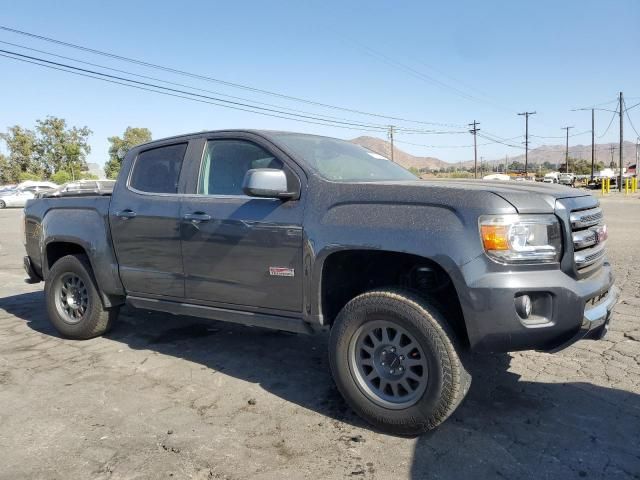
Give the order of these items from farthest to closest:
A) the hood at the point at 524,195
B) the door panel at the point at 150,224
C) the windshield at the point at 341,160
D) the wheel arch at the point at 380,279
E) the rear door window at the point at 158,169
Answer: the rear door window at the point at 158,169 → the door panel at the point at 150,224 → the windshield at the point at 341,160 → the wheel arch at the point at 380,279 → the hood at the point at 524,195

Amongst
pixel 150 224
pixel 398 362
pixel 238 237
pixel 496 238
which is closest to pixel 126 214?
pixel 150 224

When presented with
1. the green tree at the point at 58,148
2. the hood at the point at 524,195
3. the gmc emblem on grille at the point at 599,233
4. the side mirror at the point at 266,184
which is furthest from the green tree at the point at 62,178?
Result: the gmc emblem on grille at the point at 599,233

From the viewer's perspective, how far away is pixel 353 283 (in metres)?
3.72

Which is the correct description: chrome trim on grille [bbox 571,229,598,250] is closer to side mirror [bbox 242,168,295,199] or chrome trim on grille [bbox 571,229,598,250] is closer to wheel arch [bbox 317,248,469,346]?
wheel arch [bbox 317,248,469,346]

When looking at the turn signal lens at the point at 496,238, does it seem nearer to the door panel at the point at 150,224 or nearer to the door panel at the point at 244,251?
the door panel at the point at 244,251

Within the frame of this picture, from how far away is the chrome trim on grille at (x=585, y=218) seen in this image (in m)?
3.08

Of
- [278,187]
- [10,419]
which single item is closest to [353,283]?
[278,187]

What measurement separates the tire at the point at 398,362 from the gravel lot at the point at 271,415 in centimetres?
17

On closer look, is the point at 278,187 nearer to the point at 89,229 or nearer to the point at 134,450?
the point at 134,450

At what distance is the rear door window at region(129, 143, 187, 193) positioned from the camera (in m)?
4.50

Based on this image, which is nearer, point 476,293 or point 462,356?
point 476,293

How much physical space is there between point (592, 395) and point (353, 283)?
70.9 inches

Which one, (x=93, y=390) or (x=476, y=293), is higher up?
(x=476, y=293)

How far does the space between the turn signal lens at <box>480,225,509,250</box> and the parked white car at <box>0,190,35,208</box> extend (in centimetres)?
3813
